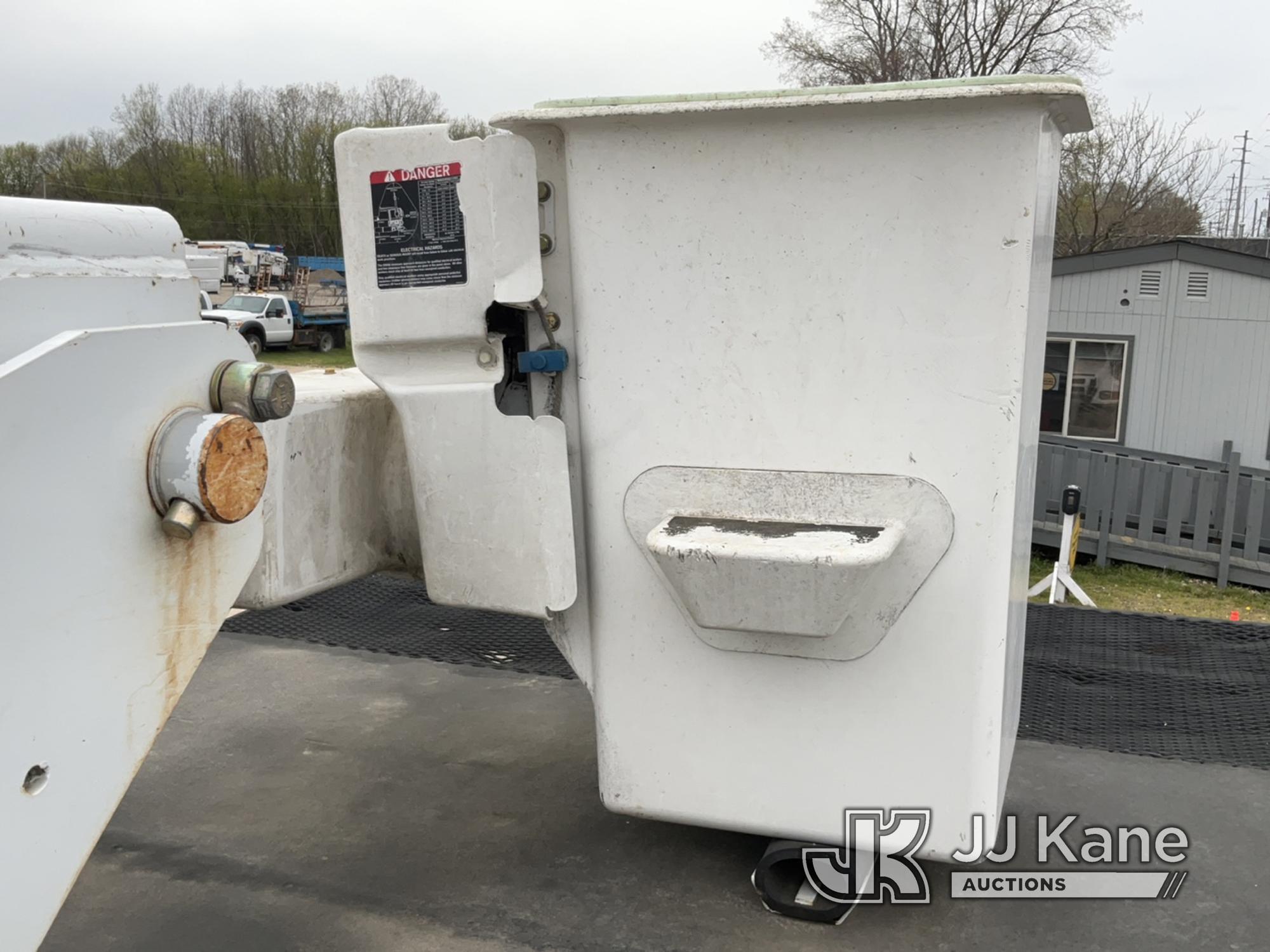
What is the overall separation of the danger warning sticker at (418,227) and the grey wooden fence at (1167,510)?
7.93 m

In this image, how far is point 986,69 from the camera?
25.7m

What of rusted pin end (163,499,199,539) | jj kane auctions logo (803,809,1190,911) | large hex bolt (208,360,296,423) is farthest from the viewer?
jj kane auctions logo (803,809,1190,911)

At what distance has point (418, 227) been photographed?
2295 mm

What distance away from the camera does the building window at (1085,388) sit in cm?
1179

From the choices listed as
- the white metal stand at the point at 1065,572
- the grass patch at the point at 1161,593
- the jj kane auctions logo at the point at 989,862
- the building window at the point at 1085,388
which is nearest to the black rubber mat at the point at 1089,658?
the jj kane auctions logo at the point at 989,862

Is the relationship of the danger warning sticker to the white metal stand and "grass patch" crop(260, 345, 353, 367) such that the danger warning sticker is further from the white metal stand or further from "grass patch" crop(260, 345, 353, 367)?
"grass patch" crop(260, 345, 353, 367)

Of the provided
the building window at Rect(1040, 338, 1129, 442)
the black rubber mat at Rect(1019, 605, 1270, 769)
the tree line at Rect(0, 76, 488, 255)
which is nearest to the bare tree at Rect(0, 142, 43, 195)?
the tree line at Rect(0, 76, 488, 255)

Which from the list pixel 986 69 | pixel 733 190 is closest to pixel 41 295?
pixel 733 190

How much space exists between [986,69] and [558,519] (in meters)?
26.8

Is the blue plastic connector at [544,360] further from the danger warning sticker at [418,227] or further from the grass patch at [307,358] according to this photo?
the grass patch at [307,358]

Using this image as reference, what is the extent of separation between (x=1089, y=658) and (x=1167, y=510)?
6688mm

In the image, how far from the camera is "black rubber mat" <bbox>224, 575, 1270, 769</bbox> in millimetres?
3414

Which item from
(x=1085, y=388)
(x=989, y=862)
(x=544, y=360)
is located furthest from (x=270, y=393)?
(x=1085, y=388)

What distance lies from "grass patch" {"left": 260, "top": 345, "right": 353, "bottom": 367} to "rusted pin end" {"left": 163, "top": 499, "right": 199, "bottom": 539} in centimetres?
2600
